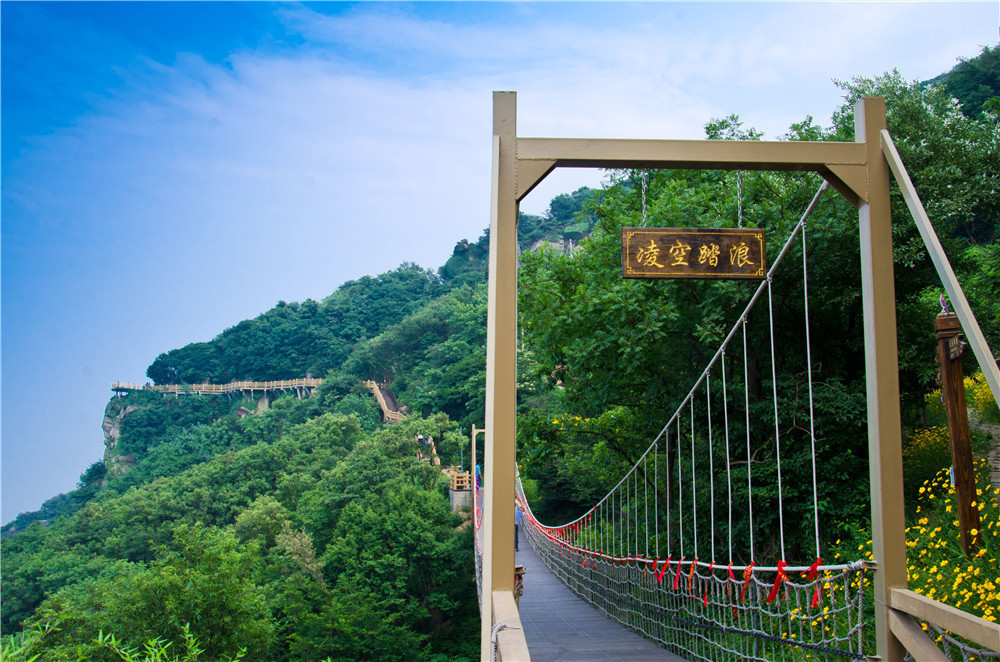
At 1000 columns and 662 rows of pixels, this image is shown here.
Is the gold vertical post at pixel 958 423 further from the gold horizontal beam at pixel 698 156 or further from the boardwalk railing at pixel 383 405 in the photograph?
the boardwalk railing at pixel 383 405

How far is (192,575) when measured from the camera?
41.0 feet

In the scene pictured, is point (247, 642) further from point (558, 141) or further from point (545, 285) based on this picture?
point (558, 141)

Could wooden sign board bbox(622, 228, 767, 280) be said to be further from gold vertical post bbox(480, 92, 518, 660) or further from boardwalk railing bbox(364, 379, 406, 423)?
boardwalk railing bbox(364, 379, 406, 423)

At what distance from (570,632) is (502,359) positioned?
399 cm

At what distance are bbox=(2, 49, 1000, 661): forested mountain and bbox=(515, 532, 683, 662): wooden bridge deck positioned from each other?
1.32 meters

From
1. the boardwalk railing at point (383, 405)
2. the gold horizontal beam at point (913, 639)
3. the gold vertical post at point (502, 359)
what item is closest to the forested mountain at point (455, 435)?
the boardwalk railing at point (383, 405)

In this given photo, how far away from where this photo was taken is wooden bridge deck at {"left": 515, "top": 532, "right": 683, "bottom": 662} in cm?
435

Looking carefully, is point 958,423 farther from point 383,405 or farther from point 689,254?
point 383,405

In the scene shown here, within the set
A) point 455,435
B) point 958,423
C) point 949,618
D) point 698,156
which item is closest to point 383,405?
point 455,435

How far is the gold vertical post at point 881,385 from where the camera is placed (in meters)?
2.20

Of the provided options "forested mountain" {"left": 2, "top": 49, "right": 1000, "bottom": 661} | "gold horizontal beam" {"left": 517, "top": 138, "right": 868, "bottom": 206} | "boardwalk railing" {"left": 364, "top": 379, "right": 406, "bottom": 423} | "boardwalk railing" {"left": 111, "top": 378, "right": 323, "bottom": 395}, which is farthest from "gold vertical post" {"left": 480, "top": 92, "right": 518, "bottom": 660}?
"boardwalk railing" {"left": 111, "top": 378, "right": 323, "bottom": 395}

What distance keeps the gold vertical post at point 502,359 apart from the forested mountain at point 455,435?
3.54m

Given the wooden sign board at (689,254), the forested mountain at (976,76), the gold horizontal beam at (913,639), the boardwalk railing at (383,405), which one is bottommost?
the gold horizontal beam at (913,639)

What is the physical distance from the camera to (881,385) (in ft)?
7.43
